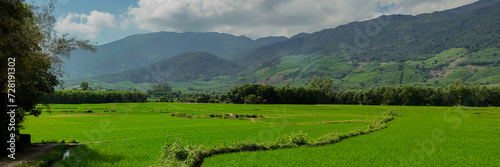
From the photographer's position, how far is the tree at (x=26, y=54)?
1478 cm

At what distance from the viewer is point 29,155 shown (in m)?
17.0

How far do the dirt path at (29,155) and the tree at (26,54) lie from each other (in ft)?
2.97

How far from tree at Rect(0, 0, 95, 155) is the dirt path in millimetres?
904

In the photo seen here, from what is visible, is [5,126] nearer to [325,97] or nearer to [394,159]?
[394,159]

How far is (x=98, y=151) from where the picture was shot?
58.1 ft

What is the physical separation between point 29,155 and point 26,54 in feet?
21.1

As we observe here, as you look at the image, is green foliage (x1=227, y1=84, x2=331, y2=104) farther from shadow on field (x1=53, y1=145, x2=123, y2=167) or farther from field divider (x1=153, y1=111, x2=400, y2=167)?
shadow on field (x1=53, y1=145, x2=123, y2=167)

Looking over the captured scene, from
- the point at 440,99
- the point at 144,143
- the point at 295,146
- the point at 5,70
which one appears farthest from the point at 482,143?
the point at 440,99

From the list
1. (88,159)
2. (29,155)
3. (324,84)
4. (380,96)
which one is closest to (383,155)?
(88,159)

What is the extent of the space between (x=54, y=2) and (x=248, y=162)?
18.9 metres

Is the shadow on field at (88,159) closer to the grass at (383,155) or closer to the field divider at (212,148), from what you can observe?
the field divider at (212,148)

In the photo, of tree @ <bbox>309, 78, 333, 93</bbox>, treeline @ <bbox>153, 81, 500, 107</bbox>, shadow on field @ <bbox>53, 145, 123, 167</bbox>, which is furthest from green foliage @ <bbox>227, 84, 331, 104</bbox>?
shadow on field @ <bbox>53, 145, 123, 167</bbox>

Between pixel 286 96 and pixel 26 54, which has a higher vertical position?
pixel 26 54

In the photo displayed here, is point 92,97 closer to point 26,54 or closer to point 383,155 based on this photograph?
point 26,54
